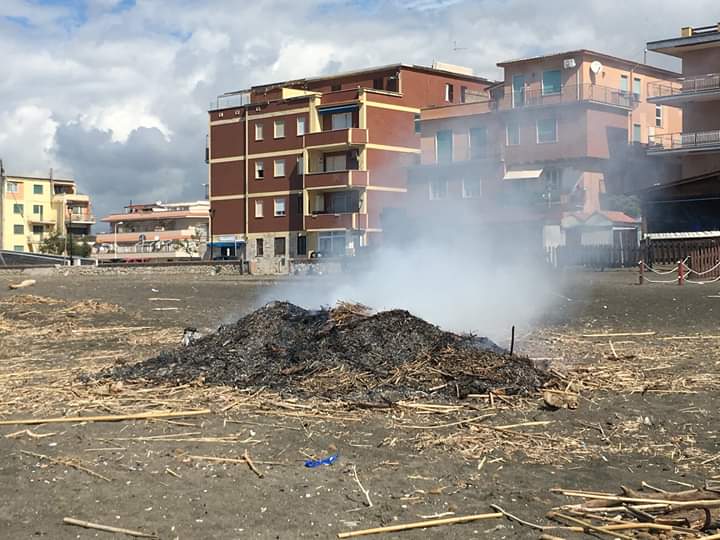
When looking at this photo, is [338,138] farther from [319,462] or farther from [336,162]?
[319,462]

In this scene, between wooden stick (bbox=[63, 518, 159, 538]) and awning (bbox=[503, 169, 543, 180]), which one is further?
awning (bbox=[503, 169, 543, 180])

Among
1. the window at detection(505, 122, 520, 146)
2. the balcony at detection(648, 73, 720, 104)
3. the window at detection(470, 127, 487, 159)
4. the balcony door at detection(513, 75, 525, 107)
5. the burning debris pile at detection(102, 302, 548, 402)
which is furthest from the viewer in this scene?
the balcony door at detection(513, 75, 525, 107)

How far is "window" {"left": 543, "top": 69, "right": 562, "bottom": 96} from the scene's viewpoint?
38941mm

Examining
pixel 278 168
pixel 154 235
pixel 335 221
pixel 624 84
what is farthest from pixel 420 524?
pixel 154 235

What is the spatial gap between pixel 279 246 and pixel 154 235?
41.2m

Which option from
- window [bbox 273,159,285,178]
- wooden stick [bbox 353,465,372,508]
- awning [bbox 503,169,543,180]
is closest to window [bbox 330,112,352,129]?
window [bbox 273,159,285,178]

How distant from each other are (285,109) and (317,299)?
4882cm

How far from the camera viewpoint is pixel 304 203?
6216 cm

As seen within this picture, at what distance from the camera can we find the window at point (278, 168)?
64000mm

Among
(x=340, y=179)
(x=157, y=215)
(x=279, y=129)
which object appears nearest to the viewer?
(x=340, y=179)

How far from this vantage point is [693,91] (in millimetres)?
41938

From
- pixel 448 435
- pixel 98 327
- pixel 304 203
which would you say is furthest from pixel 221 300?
pixel 304 203

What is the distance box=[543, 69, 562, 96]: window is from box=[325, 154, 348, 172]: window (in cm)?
2300

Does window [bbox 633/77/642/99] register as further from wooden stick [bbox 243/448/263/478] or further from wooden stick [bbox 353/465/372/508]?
wooden stick [bbox 353/465/372/508]
